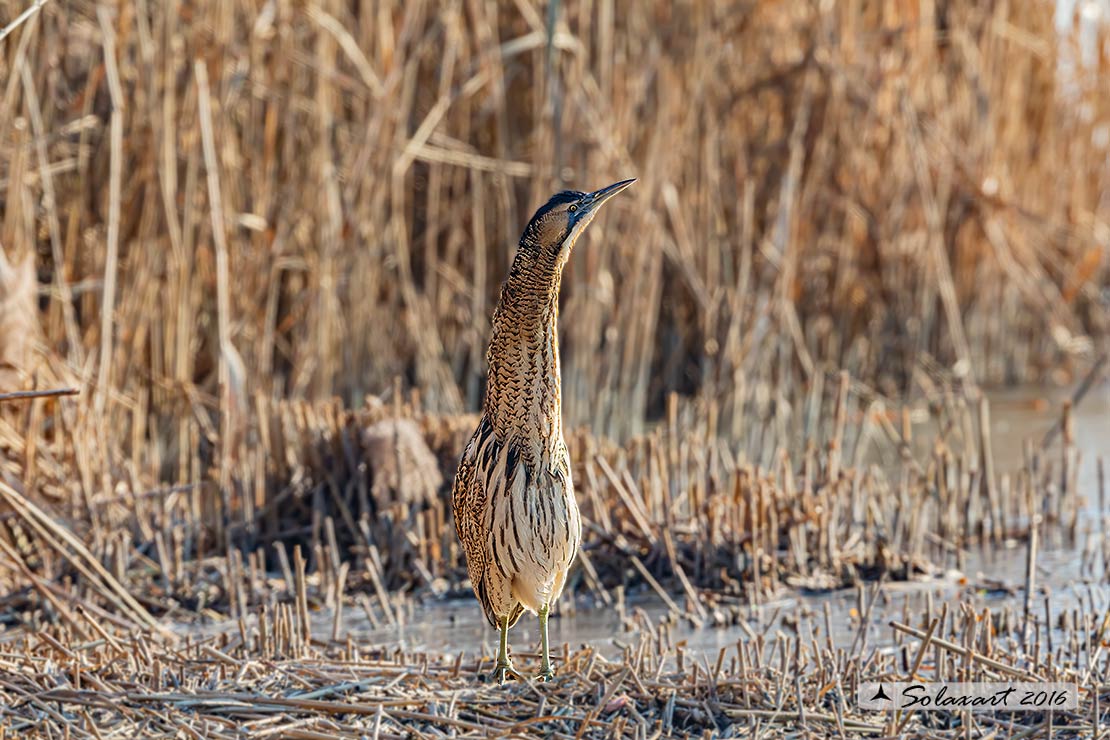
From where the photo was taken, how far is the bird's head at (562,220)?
411 cm

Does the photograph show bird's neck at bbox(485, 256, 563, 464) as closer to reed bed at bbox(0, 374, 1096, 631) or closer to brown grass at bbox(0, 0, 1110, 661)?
reed bed at bbox(0, 374, 1096, 631)

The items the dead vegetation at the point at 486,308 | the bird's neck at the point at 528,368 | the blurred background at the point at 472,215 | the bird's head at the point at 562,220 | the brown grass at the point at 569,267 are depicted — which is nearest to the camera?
the bird's head at the point at 562,220

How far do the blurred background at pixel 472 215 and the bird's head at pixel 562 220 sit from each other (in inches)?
106

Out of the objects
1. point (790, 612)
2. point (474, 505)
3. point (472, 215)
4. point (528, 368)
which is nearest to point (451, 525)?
point (790, 612)

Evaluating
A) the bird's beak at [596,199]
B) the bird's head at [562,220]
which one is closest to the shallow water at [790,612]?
the bird's head at [562,220]

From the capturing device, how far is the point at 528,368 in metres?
4.31

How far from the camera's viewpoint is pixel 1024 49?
10.2 meters

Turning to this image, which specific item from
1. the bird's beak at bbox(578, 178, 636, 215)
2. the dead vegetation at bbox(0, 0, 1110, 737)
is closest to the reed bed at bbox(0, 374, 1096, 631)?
the dead vegetation at bbox(0, 0, 1110, 737)

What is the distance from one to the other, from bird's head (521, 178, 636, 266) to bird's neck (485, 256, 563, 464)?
9 cm

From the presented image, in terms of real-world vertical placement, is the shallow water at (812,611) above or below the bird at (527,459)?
below

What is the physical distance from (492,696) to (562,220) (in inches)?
51.7

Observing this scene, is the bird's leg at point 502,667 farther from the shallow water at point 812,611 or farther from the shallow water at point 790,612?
the shallow water at point 812,611

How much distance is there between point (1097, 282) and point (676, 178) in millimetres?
4374

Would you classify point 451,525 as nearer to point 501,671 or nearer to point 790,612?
point 790,612
